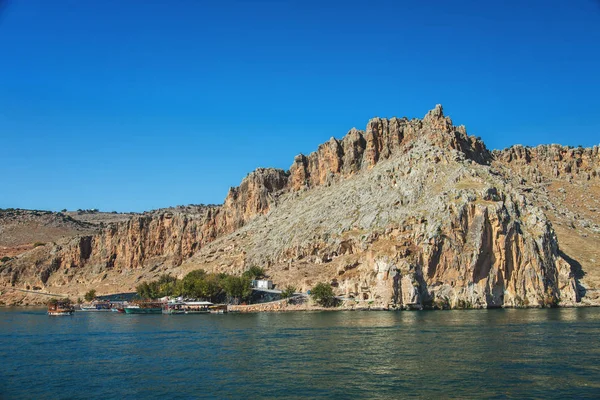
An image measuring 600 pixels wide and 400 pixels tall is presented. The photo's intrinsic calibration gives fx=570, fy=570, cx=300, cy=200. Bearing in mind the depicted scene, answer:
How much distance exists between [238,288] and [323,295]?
24438 millimetres

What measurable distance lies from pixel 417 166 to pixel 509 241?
3966cm

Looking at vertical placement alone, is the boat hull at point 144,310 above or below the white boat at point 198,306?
below

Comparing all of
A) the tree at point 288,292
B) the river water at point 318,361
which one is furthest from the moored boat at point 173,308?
the river water at point 318,361

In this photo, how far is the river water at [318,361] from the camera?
147ft

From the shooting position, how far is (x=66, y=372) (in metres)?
54.1

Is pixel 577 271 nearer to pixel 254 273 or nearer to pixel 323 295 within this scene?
pixel 323 295

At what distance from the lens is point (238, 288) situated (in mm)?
142250

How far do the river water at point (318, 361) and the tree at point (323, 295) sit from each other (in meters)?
40.1

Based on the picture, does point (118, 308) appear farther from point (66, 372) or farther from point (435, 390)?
point (435, 390)

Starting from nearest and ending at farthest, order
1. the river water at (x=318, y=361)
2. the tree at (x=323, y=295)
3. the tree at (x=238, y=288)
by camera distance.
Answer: the river water at (x=318, y=361)
the tree at (x=323, y=295)
the tree at (x=238, y=288)

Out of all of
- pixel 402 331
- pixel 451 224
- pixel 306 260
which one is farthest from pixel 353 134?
pixel 402 331

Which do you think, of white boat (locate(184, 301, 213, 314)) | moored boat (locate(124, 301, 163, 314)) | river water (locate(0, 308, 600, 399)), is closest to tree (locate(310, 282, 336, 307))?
white boat (locate(184, 301, 213, 314))

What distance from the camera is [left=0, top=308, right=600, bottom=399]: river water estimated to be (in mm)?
44906

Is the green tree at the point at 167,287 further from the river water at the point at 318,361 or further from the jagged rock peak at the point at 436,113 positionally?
the jagged rock peak at the point at 436,113
